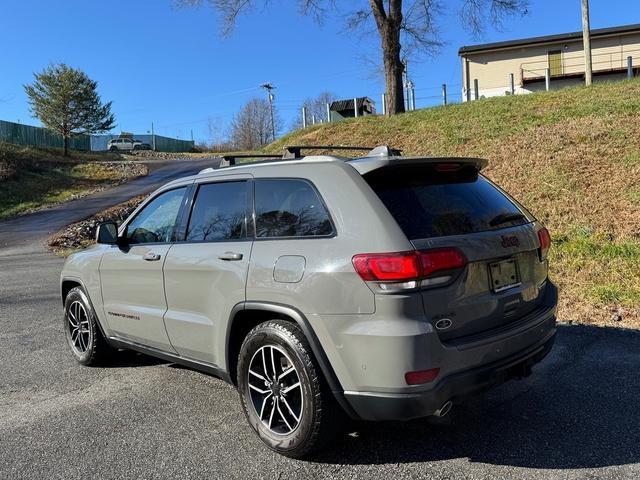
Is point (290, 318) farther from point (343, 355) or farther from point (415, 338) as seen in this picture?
point (415, 338)

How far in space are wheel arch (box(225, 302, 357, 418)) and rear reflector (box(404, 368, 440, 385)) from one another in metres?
0.39

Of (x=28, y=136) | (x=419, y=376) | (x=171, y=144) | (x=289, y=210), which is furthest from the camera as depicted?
(x=171, y=144)

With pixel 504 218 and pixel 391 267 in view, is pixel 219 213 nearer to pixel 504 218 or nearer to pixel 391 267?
pixel 391 267

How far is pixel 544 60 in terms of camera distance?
37.8m

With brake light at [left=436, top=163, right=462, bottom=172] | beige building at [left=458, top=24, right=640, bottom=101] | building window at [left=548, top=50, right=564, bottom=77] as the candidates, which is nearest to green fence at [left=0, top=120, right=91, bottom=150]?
beige building at [left=458, top=24, right=640, bottom=101]

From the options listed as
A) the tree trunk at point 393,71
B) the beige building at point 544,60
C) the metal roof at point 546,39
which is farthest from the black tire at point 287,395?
the metal roof at point 546,39

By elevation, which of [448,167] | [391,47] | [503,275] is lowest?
[503,275]

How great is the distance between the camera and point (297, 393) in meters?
3.36

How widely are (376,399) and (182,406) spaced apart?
186cm

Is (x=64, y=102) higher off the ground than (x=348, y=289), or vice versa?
(x=64, y=102)

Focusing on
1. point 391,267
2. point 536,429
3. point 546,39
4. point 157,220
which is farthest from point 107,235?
point 546,39

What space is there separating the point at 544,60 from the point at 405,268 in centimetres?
3983

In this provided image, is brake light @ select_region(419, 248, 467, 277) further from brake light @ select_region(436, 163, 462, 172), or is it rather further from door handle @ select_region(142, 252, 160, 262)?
door handle @ select_region(142, 252, 160, 262)

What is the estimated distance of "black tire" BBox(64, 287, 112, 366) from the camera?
5.14 metres
